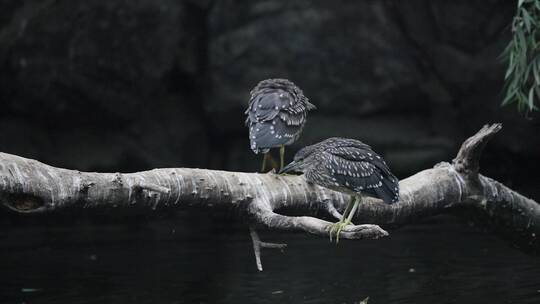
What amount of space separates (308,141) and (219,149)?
129 cm

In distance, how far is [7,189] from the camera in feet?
10.9

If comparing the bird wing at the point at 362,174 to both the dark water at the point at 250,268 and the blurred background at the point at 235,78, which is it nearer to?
the dark water at the point at 250,268

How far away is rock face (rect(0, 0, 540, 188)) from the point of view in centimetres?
1055

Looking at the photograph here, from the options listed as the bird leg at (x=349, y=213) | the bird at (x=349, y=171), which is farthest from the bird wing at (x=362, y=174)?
the bird leg at (x=349, y=213)

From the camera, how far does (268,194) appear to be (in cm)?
414

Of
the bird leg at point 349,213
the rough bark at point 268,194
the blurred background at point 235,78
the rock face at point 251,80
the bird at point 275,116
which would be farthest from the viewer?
the rock face at point 251,80

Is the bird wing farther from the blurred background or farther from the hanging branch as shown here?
the blurred background

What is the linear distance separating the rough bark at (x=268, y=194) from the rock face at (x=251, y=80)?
5.91 metres

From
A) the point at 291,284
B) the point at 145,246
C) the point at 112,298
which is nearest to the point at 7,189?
the point at 112,298

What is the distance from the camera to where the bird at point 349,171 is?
4.07 metres

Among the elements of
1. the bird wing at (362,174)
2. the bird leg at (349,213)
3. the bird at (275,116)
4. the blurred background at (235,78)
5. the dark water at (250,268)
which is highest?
the blurred background at (235,78)

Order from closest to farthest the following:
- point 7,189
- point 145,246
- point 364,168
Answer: point 7,189 < point 364,168 < point 145,246

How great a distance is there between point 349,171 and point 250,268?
2684 mm

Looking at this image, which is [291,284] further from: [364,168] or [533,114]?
[533,114]
